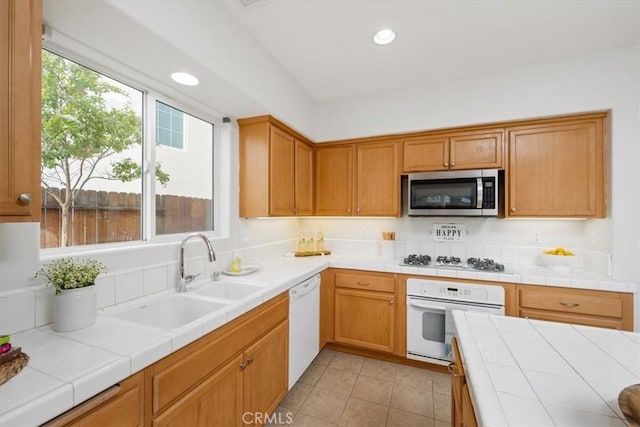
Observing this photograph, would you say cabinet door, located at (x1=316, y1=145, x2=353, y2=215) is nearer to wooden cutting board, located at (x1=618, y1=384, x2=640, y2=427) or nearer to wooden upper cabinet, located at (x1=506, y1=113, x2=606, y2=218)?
wooden upper cabinet, located at (x1=506, y1=113, x2=606, y2=218)

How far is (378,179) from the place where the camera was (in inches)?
112

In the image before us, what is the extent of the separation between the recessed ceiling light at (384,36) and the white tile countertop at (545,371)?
6.14ft

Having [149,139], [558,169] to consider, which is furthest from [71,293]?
[558,169]

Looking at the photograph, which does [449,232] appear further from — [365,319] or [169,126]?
[169,126]

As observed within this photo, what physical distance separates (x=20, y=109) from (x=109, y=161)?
0.81m

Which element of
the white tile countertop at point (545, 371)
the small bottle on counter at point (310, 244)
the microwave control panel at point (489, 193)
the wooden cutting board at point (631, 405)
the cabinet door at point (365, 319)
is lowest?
the cabinet door at point (365, 319)

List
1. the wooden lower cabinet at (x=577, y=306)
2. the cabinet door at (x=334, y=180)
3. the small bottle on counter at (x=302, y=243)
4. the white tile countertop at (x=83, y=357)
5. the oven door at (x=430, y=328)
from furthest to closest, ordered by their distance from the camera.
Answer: the small bottle on counter at (x=302, y=243)
the cabinet door at (x=334, y=180)
the oven door at (x=430, y=328)
the wooden lower cabinet at (x=577, y=306)
the white tile countertop at (x=83, y=357)

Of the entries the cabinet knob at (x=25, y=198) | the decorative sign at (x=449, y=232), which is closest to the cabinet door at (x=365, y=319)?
the decorative sign at (x=449, y=232)

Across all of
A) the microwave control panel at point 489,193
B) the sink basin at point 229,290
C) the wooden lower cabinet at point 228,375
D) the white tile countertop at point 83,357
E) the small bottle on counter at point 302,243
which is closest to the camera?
the white tile countertop at point 83,357

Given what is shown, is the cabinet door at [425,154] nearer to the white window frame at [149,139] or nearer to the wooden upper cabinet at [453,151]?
the wooden upper cabinet at [453,151]

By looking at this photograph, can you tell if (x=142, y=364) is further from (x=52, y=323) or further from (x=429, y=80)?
(x=429, y=80)

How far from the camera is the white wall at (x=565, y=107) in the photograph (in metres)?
2.00

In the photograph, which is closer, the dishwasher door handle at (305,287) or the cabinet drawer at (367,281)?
the dishwasher door handle at (305,287)

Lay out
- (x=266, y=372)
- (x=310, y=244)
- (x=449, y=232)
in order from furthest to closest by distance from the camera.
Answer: (x=310, y=244)
(x=449, y=232)
(x=266, y=372)
